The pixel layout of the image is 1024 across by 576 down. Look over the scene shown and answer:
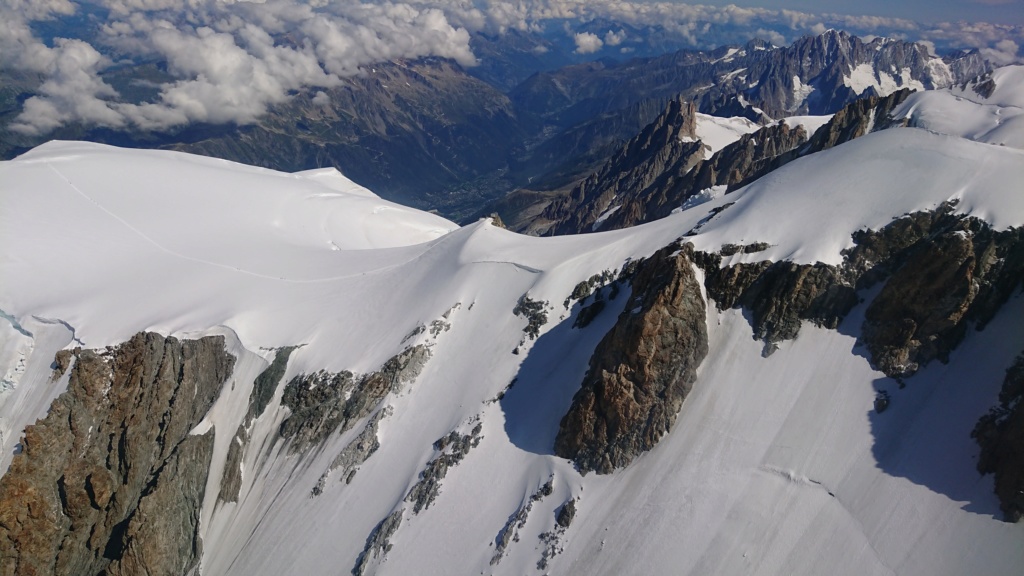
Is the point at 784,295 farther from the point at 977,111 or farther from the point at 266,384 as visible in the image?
the point at 977,111

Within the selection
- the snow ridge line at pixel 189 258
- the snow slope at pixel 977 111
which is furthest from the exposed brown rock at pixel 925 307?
the snow ridge line at pixel 189 258

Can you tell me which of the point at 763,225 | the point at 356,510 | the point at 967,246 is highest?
the point at 967,246

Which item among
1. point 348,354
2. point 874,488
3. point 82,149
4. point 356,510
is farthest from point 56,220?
point 874,488

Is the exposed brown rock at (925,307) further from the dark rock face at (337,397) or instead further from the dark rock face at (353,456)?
the dark rock face at (353,456)

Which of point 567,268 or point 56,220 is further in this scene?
point 56,220

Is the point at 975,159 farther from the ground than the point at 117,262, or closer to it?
farther from the ground

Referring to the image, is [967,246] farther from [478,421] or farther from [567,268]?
[478,421]

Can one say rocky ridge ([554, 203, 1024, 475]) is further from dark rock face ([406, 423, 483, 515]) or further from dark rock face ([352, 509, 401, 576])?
dark rock face ([352, 509, 401, 576])

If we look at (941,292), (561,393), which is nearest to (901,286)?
(941,292)
